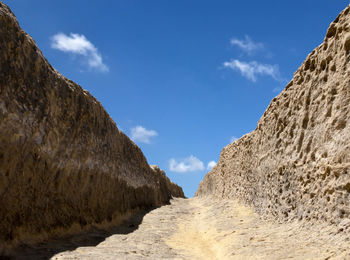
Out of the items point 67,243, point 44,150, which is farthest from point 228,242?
point 44,150

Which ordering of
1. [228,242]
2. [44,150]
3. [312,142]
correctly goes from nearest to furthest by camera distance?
[312,142], [44,150], [228,242]

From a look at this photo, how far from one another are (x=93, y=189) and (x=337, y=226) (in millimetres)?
7078

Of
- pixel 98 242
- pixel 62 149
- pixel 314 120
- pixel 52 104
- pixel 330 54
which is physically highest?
pixel 330 54

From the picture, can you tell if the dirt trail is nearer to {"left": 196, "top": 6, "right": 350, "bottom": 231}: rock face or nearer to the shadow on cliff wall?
the shadow on cliff wall

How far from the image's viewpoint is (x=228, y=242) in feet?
26.7

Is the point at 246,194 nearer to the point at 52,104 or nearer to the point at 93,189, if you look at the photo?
the point at 93,189

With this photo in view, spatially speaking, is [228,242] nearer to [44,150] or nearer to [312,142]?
[312,142]

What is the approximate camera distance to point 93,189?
10180 mm

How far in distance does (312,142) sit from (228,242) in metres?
3.26

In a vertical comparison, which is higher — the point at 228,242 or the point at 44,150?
the point at 44,150

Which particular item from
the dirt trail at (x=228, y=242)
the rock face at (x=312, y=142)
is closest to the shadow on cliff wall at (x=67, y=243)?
the dirt trail at (x=228, y=242)

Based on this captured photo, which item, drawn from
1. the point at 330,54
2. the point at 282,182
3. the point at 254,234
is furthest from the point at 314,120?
the point at 254,234

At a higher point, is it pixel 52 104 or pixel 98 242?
pixel 52 104

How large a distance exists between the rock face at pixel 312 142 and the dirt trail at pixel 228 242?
0.41m
